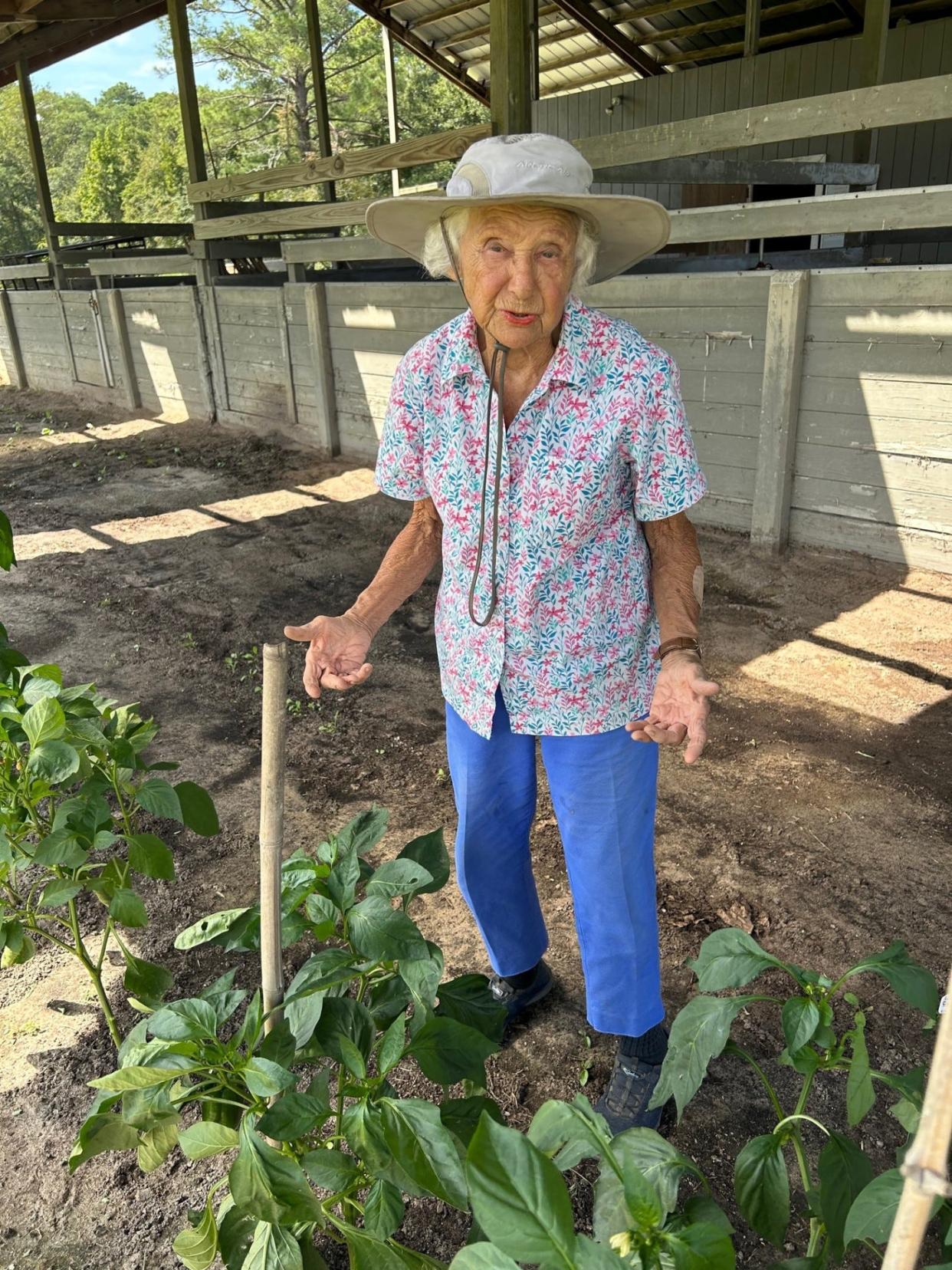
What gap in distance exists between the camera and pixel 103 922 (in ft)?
8.69

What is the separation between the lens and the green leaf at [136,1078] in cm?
117

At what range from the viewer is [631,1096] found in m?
1.91

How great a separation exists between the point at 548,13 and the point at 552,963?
43.0 feet

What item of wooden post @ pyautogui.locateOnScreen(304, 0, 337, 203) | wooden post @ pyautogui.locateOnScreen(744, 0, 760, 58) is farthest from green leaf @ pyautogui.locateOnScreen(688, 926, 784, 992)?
wooden post @ pyautogui.locateOnScreen(304, 0, 337, 203)

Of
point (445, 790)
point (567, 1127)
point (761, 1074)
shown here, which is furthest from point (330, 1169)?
point (445, 790)

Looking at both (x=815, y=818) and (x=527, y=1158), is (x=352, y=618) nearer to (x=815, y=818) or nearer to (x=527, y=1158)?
(x=527, y=1158)

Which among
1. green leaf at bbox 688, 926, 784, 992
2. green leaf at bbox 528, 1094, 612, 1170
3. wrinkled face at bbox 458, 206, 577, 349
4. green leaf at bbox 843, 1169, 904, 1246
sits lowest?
green leaf at bbox 688, 926, 784, 992

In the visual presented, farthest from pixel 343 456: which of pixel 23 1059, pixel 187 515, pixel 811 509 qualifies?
pixel 23 1059

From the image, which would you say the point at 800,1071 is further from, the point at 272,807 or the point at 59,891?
the point at 59,891

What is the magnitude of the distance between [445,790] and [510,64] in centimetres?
475

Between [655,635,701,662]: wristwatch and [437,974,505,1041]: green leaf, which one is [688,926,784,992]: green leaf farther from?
[655,635,701,662]: wristwatch

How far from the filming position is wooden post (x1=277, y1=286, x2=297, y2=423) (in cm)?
865

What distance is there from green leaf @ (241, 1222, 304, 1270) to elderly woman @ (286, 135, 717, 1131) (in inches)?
31.8

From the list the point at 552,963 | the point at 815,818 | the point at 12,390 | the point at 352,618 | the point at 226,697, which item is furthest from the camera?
the point at 12,390
